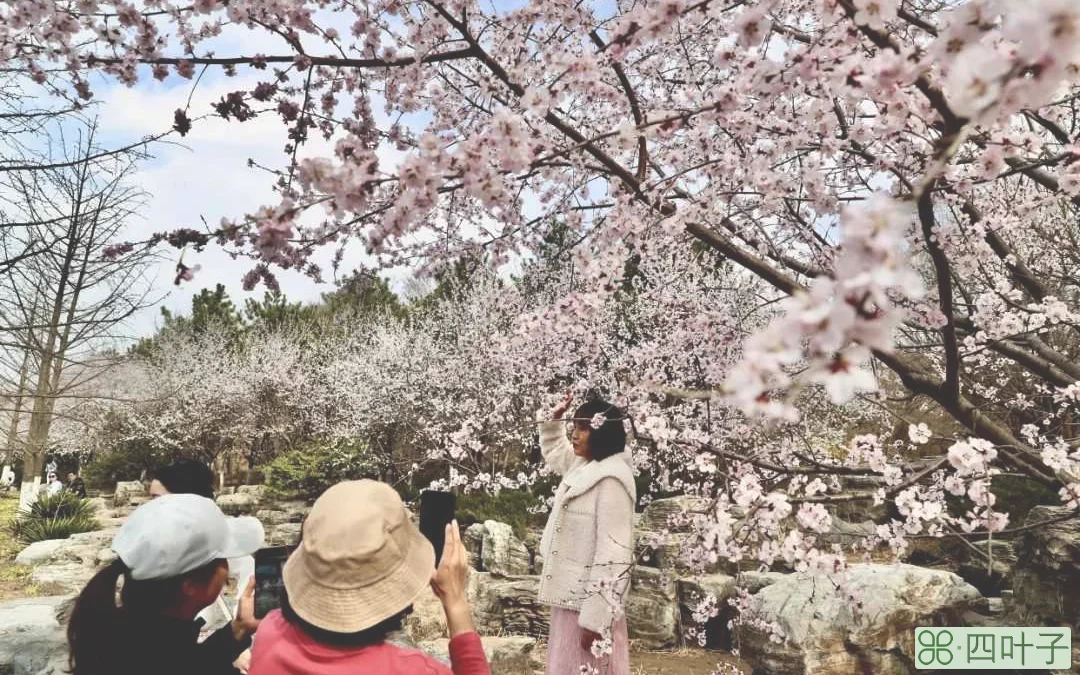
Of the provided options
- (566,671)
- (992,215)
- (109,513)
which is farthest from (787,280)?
(109,513)

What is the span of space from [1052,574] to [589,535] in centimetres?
320

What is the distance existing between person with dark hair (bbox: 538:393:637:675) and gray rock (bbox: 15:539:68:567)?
9.10 metres

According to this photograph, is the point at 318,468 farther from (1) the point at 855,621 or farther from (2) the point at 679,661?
(1) the point at 855,621

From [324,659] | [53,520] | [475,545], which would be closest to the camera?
[324,659]

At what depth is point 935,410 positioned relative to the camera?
11734mm

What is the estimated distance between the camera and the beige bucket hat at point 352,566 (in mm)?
1243

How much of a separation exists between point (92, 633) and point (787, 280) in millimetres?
2317

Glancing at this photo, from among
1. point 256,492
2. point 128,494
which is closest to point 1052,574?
point 256,492

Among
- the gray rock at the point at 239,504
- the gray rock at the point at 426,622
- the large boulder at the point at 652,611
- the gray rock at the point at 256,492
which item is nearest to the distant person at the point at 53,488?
the gray rock at the point at 239,504

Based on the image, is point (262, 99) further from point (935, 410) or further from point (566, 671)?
point (935, 410)

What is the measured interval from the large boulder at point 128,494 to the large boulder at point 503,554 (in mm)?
10820

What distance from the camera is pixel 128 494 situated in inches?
612

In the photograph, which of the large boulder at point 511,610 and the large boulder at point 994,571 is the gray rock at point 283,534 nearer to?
the large boulder at point 511,610

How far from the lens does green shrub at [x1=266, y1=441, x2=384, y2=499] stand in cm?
1371
